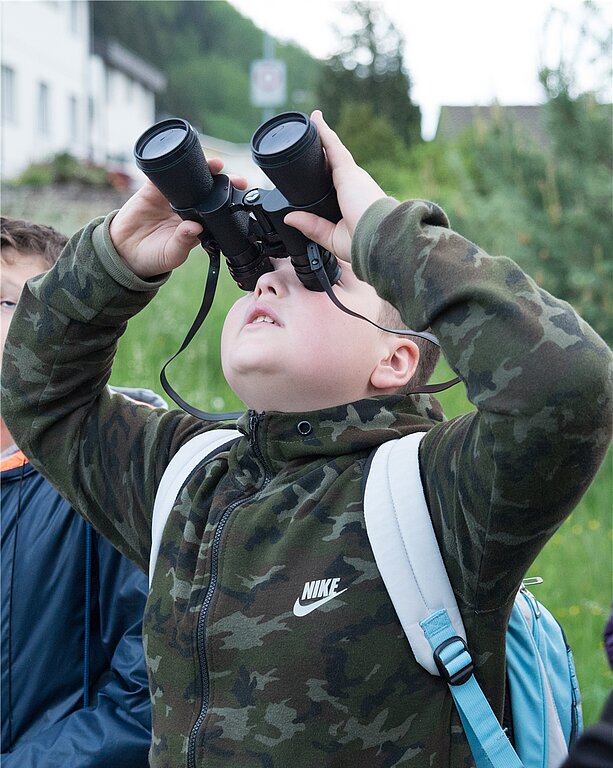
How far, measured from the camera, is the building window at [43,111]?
29312 millimetres

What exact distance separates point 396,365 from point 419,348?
0.32 ft

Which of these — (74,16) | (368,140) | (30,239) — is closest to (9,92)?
(74,16)

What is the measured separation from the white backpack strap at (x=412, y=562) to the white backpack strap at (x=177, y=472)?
44 centimetres

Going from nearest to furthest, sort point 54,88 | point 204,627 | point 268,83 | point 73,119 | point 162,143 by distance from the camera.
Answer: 1. point 204,627
2. point 162,143
3. point 268,83
4. point 54,88
5. point 73,119

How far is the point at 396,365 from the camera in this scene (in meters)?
1.92

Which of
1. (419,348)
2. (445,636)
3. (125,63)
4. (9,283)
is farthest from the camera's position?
(125,63)

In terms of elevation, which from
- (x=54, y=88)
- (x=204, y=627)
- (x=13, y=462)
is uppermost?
(x=204, y=627)

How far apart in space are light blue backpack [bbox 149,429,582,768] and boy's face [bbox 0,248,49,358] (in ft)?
3.95

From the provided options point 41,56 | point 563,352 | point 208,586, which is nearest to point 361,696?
point 208,586

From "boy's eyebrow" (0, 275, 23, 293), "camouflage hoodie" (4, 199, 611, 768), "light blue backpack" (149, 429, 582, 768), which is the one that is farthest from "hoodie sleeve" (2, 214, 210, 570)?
"light blue backpack" (149, 429, 582, 768)

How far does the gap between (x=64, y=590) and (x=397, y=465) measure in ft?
3.23

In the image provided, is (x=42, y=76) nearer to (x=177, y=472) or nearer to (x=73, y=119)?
(x=73, y=119)

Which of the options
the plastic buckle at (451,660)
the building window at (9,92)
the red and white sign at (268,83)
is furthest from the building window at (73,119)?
the plastic buckle at (451,660)

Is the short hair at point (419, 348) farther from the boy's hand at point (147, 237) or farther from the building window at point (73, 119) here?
the building window at point (73, 119)
